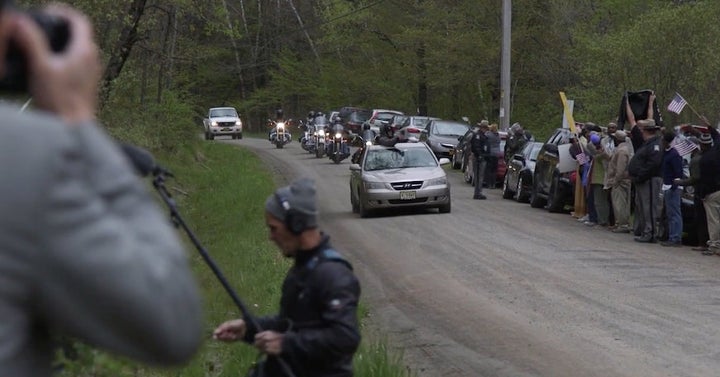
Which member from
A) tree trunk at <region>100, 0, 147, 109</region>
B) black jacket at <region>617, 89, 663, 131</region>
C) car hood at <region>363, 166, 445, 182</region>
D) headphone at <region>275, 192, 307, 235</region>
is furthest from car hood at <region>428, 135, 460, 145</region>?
headphone at <region>275, 192, 307, 235</region>

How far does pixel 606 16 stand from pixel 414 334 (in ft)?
111

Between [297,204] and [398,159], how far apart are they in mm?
22507

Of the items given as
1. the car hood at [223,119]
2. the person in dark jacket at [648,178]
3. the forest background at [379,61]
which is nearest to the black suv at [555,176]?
the forest background at [379,61]

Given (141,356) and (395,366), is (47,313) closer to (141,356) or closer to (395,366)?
(141,356)

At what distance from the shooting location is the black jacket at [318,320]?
4.80 m

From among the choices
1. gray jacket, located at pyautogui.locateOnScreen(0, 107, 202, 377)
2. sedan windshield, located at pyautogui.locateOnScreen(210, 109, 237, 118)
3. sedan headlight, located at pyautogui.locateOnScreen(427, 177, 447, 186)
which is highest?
gray jacket, located at pyautogui.locateOnScreen(0, 107, 202, 377)

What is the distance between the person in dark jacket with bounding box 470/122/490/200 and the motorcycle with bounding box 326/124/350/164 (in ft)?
45.8

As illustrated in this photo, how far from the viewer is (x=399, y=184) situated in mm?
26219

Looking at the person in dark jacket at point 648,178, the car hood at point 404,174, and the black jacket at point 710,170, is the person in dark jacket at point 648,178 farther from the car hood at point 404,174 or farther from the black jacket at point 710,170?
the car hood at point 404,174

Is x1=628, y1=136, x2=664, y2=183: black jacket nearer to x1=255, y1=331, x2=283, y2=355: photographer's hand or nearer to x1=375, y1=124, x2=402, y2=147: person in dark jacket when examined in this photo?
x1=375, y1=124, x2=402, y2=147: person in dark jacket

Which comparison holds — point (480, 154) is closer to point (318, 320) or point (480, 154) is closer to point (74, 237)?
point (318, 320)

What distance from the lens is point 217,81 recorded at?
8469 cm

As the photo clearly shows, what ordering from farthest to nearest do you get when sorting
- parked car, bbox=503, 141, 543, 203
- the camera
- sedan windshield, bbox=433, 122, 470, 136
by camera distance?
1. sedan windshield, bbox=433, 122, 470, 136
2. parked car, bbox=503, 141, 543, 203
3. the camera

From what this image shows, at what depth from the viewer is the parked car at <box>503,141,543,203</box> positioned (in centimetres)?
3042
